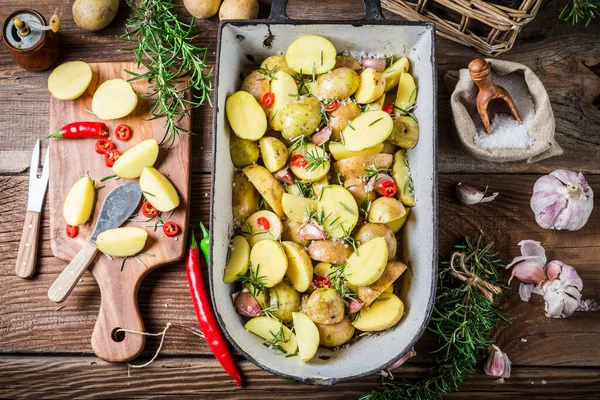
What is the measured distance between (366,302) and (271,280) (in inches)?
11.5

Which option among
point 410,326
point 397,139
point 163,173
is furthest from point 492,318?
point 163,173

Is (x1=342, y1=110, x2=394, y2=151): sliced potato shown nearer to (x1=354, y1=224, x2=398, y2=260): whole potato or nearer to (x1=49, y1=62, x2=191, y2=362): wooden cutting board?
(x1=354, y1=224, x2=398, y2=260): whole potato

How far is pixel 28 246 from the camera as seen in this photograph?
6.61 ft

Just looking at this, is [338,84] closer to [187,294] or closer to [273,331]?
[273,331]

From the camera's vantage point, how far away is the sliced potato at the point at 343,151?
1.77m

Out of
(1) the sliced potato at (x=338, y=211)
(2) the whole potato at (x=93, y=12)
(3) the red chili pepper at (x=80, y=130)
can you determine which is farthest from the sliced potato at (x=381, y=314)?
(2) the whole potato at (x=93, y=12)

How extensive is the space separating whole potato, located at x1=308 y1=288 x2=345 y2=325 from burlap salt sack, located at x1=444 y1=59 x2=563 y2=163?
70 cm

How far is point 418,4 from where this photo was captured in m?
1.94

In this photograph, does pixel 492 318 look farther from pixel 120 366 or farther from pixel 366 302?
pixel 120 366

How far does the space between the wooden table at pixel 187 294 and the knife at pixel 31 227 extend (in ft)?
0.13

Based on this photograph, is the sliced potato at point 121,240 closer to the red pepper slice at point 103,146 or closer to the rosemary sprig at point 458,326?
the red pepper slice at point 103,146

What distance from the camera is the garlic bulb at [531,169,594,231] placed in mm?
1950

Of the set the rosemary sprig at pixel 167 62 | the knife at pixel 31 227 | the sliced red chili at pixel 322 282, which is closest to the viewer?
the sliced red chili at pixel 322 282

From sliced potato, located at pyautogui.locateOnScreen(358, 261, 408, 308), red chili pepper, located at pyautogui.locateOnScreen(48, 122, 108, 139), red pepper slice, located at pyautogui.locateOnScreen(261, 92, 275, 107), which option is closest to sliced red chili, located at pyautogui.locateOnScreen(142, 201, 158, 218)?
red chili pepper, located at pyautogui.locateOnScreen(48, 122, 108, 139)
